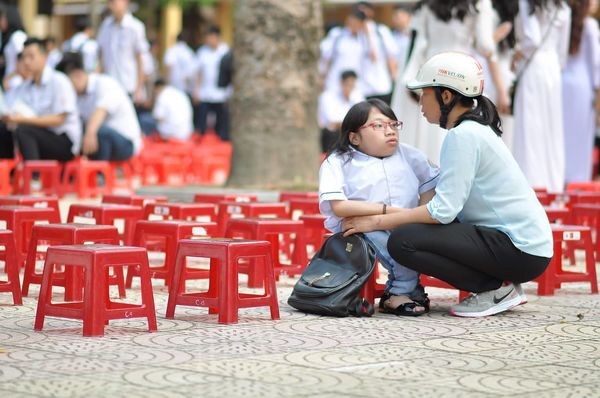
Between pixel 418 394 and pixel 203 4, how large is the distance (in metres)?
29.2

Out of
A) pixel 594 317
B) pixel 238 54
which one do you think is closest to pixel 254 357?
pixel 594 317

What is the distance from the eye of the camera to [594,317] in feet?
23.2

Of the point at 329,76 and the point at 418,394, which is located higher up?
the point at 329,76

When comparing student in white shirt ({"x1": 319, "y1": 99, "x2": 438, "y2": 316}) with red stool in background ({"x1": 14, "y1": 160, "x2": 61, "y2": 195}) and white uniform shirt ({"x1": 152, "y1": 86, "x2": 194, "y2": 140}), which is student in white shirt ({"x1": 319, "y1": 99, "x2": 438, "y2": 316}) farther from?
white uniform shirt ({"x1": 152, "y1": 86, "x2": 194, "y2": 140})

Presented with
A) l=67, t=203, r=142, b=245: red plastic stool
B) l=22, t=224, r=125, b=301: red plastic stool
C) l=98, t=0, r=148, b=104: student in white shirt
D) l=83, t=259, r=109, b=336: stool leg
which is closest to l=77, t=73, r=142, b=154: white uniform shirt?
l=98, t=0, r=148, b=104: student in white shirt

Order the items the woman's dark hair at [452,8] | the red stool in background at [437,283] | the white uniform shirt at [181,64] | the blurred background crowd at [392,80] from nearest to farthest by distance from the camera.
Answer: the red stool in background at [437,283] → the woman's dark hair at [452,8] → the blurred background crowd at [392,80] → the white uniform shirt at [181,64]

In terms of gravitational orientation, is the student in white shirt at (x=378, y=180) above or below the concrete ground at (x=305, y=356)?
above

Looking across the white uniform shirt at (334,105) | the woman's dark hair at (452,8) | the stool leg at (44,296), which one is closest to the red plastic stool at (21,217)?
the stool leg at (44,296)

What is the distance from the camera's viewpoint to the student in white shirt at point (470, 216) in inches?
271

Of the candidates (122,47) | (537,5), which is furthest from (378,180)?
(122,47)

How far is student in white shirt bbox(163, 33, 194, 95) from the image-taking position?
2523 centimetres

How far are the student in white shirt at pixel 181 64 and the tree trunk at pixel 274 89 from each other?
38.2 ft

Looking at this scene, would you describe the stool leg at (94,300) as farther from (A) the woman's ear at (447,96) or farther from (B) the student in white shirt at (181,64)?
(B) the student in white shirt at (181,64)

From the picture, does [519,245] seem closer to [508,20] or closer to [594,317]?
[594,317]
